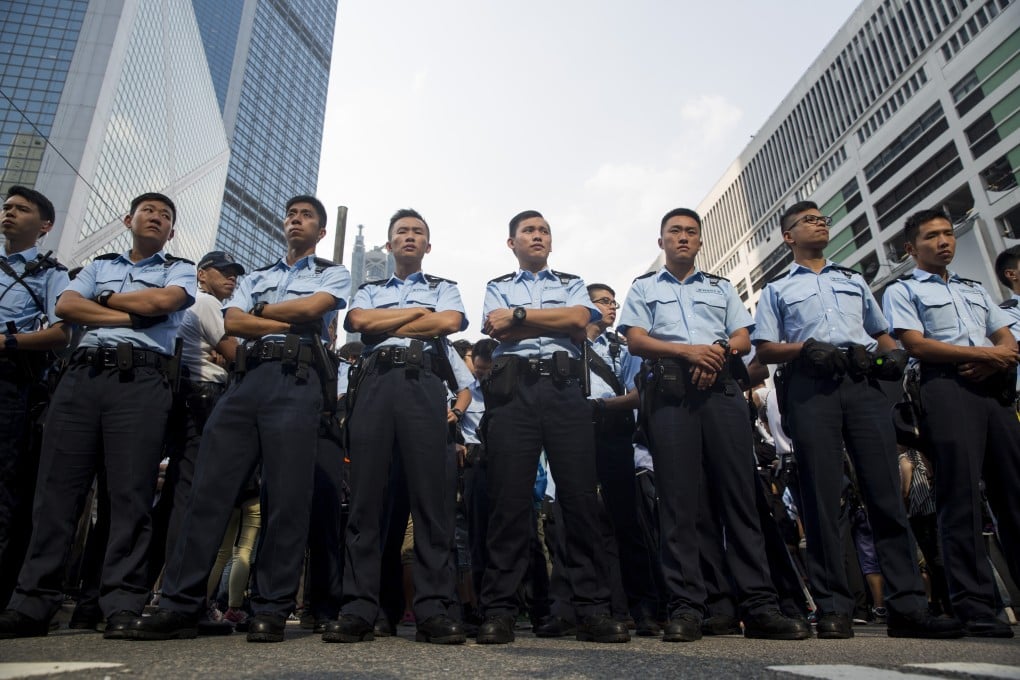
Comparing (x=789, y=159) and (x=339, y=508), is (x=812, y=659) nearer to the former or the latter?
(x=339, y=508)

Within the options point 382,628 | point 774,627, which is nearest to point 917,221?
point 774,627

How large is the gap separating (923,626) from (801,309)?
167cm

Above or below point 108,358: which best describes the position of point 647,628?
below

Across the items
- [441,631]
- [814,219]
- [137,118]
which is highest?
[137,118]

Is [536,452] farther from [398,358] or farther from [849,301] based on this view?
[849,301]

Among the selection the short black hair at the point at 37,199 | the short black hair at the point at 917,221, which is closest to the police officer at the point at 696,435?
the short black hair at the point at 917,221

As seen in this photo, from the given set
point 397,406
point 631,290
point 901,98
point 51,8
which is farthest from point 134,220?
point 901,98

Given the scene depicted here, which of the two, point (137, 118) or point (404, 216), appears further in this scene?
point (137, 118)

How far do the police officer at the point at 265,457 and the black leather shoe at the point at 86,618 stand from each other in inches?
32.7

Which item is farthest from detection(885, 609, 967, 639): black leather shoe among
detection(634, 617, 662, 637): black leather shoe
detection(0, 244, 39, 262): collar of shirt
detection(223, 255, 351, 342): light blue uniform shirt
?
detection(0, 244, 39, 262): collar of shirt

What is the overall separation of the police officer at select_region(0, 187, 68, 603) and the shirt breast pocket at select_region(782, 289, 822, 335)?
159 inches

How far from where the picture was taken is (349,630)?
2658 millimetres

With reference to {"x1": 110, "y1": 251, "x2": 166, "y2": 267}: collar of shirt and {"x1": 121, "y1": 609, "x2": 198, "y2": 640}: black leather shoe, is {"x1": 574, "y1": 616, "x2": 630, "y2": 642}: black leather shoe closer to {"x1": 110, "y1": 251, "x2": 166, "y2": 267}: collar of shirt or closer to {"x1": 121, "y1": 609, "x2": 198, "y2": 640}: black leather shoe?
{"x1": 121, "y1": 609, "x2": 198, "y2": 640}: black leather shoe

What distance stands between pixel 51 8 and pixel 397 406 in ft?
192
